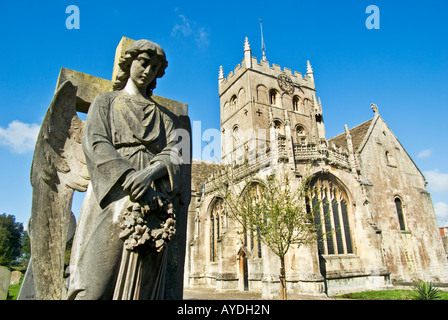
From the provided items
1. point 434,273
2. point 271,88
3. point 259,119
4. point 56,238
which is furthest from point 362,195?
point 56,238

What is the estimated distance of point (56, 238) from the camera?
2572 mm

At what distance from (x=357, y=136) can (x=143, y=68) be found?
28136 millimetres

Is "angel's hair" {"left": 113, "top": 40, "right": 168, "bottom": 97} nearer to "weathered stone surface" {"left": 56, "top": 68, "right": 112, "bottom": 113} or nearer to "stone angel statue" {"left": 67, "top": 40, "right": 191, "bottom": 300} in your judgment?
"stone angel statue" {"left": 67, "top": 40, "right": 191, "bottom": 300}

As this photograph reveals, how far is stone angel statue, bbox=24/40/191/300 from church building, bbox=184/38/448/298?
16.6 metres

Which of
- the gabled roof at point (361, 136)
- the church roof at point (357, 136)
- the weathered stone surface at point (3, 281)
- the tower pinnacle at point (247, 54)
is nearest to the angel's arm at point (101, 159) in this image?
the weathered stone surface at point (3, 281)

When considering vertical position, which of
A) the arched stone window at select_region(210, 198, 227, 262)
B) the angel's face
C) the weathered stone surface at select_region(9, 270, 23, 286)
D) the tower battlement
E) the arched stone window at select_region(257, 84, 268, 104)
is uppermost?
the tower battlement

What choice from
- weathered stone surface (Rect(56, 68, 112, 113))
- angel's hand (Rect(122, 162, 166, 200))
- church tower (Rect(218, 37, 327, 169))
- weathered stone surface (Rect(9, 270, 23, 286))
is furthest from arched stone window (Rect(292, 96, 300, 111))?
angel's hand (Rect(122, 162, 166, 200))

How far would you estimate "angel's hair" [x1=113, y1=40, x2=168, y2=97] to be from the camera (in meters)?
2.38

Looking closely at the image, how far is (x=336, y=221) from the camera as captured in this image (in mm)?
21234

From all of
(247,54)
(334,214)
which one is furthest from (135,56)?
(247,54)

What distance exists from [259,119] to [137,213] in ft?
103

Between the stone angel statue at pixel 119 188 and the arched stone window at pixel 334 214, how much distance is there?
62.1ft

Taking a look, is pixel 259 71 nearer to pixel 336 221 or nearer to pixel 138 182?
pixel 336 221

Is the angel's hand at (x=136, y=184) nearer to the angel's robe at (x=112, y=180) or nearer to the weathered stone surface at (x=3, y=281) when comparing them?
the angel's robe at (x=112, y=180)
